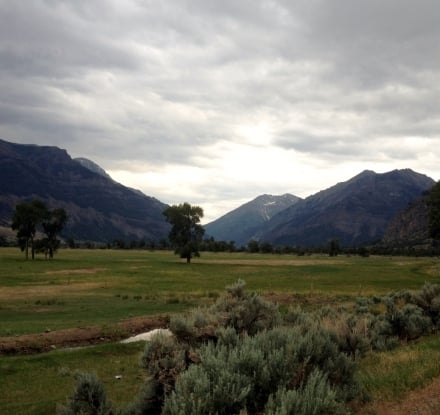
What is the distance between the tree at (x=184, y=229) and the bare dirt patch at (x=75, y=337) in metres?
78.2

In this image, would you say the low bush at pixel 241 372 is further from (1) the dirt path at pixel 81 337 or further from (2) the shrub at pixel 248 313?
(1) the dirt path at pixel 81 337

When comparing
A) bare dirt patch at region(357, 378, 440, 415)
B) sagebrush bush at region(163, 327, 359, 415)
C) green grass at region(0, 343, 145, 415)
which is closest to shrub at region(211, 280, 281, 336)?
green grass at region(0, 343, 145, 415)

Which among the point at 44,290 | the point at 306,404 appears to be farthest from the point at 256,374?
the point at 44,290

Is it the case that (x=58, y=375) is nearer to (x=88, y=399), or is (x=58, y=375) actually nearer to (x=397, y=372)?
(x=88, y=399)

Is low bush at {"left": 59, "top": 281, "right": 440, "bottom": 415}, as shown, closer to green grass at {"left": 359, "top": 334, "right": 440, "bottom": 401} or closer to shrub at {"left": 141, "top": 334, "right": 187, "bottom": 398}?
shrub at {"left": 141, "top": 334, "right": 187, "bottom": 398}

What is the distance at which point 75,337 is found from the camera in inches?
990

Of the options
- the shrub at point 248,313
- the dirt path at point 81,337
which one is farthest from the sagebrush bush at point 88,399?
the dirt path at point 81,337

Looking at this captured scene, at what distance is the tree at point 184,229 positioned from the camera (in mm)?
108375

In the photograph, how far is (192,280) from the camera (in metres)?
62.6

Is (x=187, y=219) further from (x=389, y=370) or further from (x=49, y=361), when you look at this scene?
(x=389, y=370)

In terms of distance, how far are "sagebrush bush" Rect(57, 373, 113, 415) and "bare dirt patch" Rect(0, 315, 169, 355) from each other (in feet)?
51.1

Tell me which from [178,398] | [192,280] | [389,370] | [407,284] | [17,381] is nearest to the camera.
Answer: [178,398]

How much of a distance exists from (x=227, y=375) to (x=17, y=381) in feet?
45.3

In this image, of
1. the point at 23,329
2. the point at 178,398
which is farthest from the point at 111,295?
the point at 178,398
